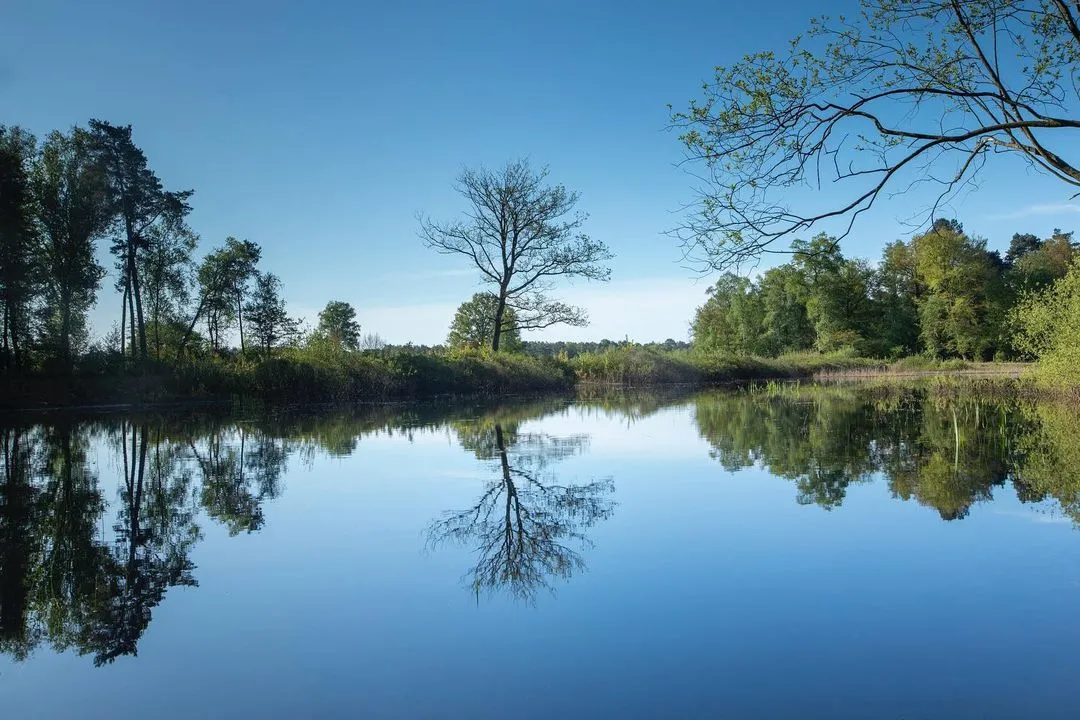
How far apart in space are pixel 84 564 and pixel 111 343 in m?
24.6

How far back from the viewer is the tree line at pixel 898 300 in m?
54.1

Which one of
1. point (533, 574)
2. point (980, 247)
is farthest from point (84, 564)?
point (980, 247)

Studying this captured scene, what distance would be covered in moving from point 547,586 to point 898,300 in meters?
63.8

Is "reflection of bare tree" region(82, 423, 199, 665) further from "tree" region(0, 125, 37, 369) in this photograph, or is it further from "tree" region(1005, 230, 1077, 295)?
"tree" region(1005, 230, 1077, 295)

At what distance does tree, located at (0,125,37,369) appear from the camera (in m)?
22.8

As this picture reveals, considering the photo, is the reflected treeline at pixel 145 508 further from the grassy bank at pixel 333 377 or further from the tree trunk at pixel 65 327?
the tree trunk at pixel 65 327

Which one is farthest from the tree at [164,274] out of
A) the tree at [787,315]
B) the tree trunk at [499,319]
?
the tree at [787,315]

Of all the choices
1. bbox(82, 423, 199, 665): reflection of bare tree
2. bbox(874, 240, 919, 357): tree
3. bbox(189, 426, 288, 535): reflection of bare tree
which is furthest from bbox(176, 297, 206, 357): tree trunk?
bbox(874, 240, 919, 357): tree

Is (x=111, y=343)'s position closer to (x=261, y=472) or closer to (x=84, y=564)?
(x=261, y=472)

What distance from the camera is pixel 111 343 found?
26891 millimetres

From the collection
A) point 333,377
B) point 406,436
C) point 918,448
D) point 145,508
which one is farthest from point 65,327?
point 918,448

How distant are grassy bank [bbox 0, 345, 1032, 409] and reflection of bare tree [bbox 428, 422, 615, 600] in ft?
55.9

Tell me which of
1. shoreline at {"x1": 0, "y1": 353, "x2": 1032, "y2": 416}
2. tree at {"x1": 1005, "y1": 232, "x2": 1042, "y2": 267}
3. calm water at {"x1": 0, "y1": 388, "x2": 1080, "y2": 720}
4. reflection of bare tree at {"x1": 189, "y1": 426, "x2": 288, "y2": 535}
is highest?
tree at {"x1": 1005, "y1": 232, "x2": 1042, "y2": 267}

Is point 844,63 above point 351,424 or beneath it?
above
